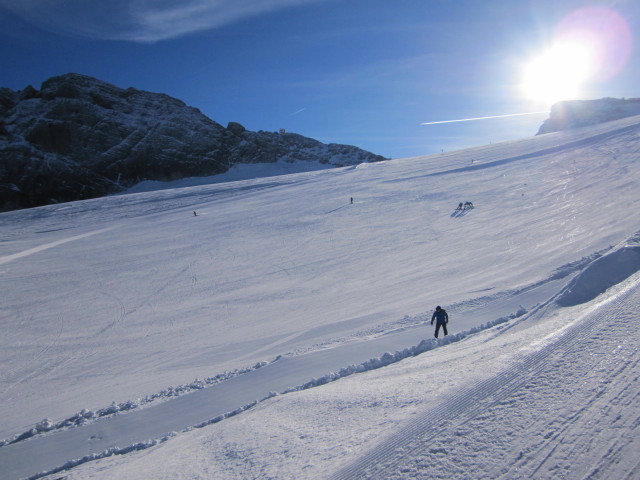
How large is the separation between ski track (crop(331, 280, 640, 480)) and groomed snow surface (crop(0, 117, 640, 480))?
16 millimetres

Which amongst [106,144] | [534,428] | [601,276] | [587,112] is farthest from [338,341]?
[106,144]

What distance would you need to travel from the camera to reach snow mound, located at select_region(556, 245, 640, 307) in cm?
764

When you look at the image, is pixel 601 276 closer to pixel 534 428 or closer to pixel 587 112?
pixel 534 428

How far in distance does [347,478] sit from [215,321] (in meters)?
10.4

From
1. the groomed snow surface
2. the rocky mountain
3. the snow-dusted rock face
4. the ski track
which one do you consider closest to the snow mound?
the groomed snow surface

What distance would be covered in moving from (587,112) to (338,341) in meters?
105

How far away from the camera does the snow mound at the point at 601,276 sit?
25.1ft

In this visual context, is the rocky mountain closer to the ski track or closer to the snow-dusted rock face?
the snow-dusted rock face

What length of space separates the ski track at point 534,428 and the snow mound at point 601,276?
13.1ft

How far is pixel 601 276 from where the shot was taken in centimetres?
822

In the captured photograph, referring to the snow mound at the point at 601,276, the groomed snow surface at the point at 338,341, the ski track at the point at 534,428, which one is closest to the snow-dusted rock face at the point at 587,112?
the groomed snow surface at the point at 338,341

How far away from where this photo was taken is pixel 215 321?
12.6 metres

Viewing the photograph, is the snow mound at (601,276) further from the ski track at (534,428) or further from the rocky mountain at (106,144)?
the rocky mountain at (106,144)

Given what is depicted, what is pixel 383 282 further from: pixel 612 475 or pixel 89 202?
pixel 89 202
